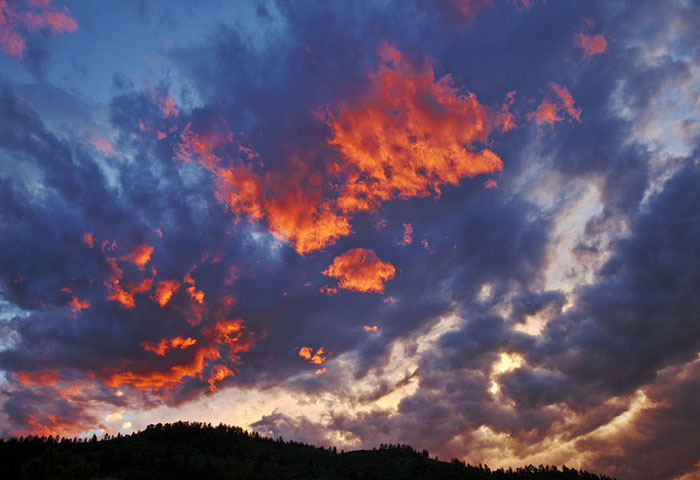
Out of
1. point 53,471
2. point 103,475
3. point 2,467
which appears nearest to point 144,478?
point 103,475

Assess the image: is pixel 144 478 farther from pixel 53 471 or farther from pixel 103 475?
pixel 53 471

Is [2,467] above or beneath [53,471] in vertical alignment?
above

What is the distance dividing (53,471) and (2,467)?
80.9 m

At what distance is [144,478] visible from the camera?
199 metres

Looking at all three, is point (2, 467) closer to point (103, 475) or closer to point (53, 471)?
point (103, 475)

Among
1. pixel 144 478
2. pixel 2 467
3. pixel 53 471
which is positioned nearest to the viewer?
pixel 53 471

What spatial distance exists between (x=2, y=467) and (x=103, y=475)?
130 ft

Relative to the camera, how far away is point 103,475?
195 meters

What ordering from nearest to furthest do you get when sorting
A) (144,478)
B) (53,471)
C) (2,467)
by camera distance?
(53,471) → (2,467) → (144,478)

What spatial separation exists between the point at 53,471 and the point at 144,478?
76.9 meters

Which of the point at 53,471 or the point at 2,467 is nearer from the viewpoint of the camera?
the point at 53,471

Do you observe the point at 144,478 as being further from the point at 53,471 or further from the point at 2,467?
the point at 53,471

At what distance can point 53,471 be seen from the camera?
13300 centimetres

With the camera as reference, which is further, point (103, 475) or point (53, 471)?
point (103, 475)
